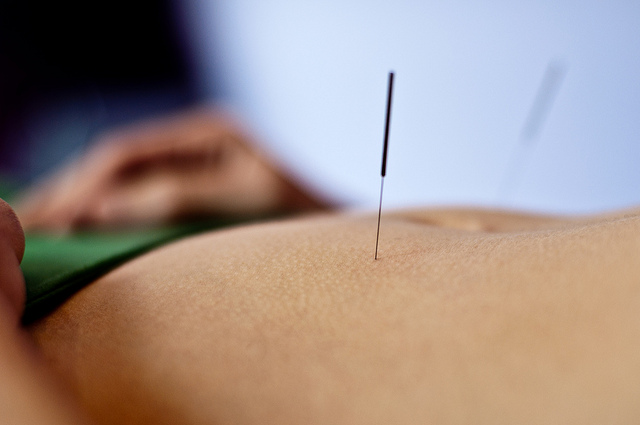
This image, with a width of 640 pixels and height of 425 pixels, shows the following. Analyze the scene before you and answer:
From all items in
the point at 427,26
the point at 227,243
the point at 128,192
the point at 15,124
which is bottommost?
the point at 15,124

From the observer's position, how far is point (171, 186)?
967mm

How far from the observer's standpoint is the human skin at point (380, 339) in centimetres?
23

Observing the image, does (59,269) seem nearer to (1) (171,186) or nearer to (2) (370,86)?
(1) (171,186)

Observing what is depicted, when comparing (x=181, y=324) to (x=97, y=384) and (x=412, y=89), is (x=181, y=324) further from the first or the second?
(x=412, y=89)

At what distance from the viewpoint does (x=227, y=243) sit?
457 mm

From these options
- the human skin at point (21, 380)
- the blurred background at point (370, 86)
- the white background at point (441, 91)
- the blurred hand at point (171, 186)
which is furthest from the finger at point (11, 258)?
the white background at point (441, 91)

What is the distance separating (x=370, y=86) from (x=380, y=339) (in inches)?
81.5

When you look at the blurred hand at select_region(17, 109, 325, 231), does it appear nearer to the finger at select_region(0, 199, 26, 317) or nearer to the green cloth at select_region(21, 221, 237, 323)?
the green cloth at select_region(21, 221, 237, 323)

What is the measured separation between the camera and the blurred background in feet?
5.72

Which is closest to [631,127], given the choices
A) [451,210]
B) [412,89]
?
[412,89]

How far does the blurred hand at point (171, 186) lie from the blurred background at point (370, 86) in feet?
1.35

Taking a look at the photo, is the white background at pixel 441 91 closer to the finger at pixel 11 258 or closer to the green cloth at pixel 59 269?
the green cloth at pixel 59 269

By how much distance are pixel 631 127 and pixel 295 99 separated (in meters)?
1.62

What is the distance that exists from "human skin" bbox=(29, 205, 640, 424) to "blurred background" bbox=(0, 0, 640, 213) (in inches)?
45.7
